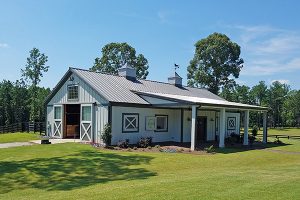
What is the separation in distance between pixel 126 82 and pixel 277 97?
6526 centimetres

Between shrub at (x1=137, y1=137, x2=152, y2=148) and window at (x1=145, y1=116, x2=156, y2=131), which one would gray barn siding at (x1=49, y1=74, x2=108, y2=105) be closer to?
shrub at (x1=137, y1=137, x2=152, y2=148)

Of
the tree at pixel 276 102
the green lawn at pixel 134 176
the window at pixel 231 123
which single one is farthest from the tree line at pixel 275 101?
the green lawn at pixel 134 176

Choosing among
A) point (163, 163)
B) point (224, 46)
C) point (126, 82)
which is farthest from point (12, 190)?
point (224, 46)

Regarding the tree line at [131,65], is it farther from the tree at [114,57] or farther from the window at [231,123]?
the window at [231,123]

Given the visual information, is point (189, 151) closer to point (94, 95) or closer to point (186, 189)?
point (94, 95)

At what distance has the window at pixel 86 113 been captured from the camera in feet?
76.6

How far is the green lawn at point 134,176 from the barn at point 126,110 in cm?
326

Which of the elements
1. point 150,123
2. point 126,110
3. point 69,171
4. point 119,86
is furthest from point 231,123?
point 69,171

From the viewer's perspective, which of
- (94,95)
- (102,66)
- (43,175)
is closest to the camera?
(43,175)

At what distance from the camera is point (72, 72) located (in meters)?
25.2

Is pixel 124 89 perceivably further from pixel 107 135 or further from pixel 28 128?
pixel 28 128

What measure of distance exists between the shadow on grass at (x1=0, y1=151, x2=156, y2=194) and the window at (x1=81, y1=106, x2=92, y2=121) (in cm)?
642

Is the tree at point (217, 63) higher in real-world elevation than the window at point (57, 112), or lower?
higher

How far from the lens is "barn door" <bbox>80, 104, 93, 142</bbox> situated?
2309cm
